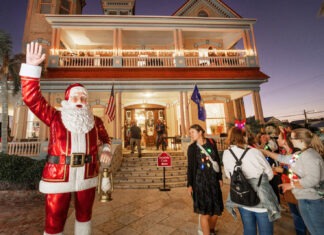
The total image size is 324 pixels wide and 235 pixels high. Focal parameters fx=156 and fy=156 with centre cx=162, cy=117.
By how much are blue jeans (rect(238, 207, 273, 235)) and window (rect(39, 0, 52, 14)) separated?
18.0 m

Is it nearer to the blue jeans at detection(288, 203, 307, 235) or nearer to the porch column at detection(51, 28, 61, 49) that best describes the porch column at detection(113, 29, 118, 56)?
the porch column at detection(51, 28, 61, 49)

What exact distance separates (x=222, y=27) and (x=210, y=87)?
4.64 metres

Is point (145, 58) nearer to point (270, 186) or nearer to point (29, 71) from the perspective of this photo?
point (29, 71)

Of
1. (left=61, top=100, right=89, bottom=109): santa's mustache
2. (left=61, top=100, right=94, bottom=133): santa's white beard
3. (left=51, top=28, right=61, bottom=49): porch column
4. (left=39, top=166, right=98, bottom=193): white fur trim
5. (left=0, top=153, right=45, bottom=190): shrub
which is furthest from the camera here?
(left=51, top=28, right=61, bottom=49): porch column

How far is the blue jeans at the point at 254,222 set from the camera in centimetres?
194

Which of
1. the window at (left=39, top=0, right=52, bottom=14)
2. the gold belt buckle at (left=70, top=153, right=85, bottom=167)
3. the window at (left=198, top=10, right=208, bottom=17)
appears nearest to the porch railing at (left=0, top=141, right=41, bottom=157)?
the gold belt buckle at (left=70, top=153, right=85, bottom=167)

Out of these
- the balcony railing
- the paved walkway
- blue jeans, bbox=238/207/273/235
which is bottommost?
the paved walkway

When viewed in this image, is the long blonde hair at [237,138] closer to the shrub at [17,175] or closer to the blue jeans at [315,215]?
the blue jeans at [315,215]

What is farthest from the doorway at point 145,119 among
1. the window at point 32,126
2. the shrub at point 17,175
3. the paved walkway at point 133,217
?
the paved walkway at point 133,217

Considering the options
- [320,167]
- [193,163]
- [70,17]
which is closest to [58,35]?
[70,17]

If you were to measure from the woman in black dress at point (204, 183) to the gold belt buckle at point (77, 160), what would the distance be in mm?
1700

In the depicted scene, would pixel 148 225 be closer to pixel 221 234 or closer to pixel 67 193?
pixel 221 234

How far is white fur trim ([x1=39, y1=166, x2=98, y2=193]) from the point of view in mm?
1824

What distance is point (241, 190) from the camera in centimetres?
200
